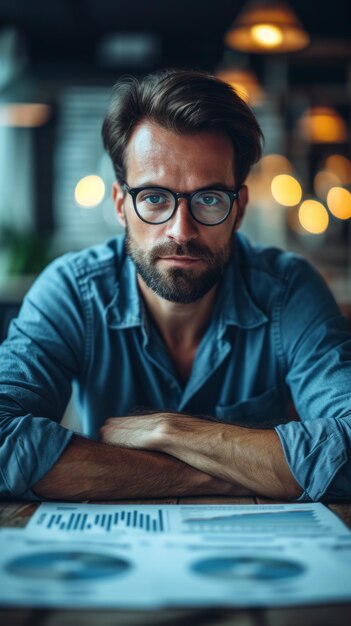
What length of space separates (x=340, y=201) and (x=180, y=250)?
576cm

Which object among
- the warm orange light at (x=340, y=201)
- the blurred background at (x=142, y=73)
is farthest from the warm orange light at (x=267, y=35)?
the warm orange light at (x=340, y=201)

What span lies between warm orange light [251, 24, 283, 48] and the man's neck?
3.02 metres

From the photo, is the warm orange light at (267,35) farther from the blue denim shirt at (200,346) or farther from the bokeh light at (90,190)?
the blue denim shirt at (200,346)

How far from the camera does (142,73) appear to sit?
25.9ft

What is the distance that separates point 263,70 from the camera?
317 inches

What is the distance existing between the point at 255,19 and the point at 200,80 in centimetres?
285

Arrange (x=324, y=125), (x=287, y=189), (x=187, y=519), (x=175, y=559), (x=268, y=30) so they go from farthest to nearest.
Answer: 1. (x=324, y=125)
2. (x=287, y=189)
3. (x=268, y=30)
4. (x=187, y=519)
5. (x=175, y=559)

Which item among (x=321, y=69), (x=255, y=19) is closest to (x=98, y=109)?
(x=321, y=69)

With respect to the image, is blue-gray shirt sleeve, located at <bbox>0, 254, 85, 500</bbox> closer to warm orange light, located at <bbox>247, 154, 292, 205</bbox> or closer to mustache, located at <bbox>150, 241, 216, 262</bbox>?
mustache, located at <bbox>150, 241, 216, 262</bbox>

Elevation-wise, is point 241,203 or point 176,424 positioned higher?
point 241,203

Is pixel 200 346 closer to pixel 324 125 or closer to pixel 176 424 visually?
pixel 176 424

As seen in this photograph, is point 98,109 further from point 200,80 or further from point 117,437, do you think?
point 117,437

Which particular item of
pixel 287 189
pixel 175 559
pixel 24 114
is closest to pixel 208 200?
pixel 175 559

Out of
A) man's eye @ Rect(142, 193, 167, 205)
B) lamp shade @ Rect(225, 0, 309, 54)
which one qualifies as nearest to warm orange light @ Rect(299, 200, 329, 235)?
lamp shade @ Rect(225, 0, 309, 54)
